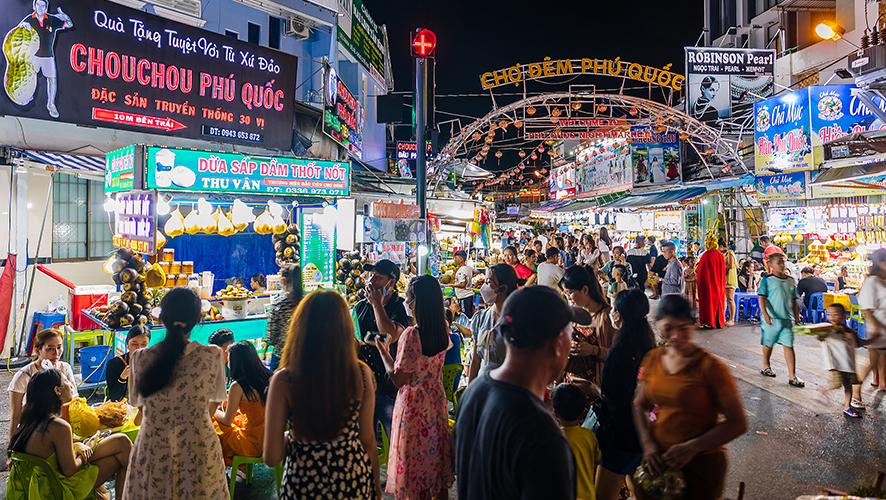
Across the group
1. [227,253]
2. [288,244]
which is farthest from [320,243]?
[227,253]

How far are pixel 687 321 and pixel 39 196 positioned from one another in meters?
10.2

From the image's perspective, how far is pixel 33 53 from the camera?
722 cm

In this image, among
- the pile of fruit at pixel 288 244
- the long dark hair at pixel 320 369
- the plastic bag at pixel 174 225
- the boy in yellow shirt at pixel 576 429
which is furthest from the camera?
the pile of fruit at pixel 288 244

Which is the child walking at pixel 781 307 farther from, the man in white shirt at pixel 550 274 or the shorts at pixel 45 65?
the shorts at pixel 45 65

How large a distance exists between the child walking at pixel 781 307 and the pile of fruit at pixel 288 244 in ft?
23.8

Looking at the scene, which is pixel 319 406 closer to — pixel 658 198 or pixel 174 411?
pixel 174 411

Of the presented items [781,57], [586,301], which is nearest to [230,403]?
[586,301]

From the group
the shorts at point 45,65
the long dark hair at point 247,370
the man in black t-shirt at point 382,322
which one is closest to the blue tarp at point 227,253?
the shorts at point 45,65

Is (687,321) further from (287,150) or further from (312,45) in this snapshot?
(312,45)

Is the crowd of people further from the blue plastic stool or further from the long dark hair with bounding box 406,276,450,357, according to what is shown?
the blue plastic stool

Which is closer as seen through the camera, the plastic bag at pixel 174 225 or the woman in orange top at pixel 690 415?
the woman in orange top at pixel 690 415

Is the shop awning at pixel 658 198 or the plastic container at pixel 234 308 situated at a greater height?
the shop awning at pixel 658 198

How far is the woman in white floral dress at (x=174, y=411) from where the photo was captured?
2.96 m

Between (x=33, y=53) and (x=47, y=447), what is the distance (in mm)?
6242
